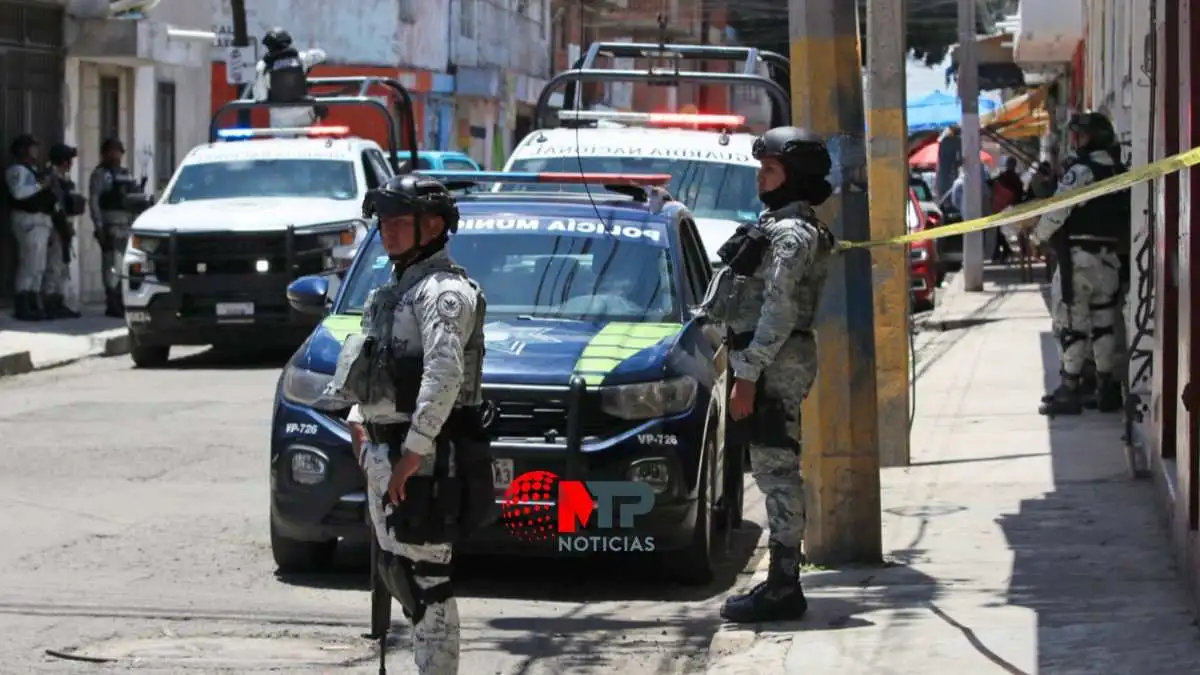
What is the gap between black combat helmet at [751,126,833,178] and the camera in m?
7.99

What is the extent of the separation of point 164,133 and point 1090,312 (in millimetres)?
18040

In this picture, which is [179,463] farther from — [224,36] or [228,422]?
[224,36]

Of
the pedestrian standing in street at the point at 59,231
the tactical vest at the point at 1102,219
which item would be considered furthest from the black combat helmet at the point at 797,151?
the pedestrian standing in street at the point at 59,231

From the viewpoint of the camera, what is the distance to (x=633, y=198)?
34.7ft

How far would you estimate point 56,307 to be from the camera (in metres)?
22.5

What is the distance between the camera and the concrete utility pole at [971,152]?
2959 centimetres

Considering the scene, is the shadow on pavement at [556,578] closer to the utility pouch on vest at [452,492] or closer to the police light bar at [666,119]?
the utility pouch on vest at [452,492]

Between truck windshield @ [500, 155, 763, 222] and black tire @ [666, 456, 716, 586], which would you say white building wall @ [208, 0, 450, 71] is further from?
black tire @ [666, 456, 716, 586]

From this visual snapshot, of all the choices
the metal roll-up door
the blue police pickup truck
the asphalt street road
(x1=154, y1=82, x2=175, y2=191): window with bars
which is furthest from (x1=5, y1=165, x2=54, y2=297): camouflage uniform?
the blue police pickup truck

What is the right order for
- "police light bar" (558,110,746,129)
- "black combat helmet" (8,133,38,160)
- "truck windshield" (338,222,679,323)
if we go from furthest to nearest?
"black combat helmet" (8,133,38,160) → "police light bar" (558,110,746,129) → "truck windshield" (338,222,679,323)

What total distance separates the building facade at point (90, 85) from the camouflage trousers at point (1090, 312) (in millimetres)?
13094

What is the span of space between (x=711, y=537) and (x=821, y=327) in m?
1.10

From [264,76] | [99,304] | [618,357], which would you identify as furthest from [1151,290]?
[99,304]

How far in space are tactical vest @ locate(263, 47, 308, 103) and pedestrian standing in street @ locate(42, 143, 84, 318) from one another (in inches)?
90.2
